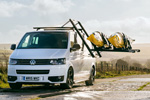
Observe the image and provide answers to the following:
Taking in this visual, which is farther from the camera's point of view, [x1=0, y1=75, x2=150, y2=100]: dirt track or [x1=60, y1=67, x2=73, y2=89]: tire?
[x1=60, y1=67, x2=73, y2=89]: tire

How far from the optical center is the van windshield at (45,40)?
11.8 meters

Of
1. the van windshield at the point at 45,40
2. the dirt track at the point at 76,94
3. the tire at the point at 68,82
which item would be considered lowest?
the dirt track at the point at 76,94

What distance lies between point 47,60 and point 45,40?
140 centimetres

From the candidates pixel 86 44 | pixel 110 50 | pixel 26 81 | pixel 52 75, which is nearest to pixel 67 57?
pixel 52 75

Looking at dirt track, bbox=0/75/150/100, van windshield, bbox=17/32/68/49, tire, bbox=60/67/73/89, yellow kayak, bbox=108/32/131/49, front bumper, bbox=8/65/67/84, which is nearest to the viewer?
dirt track, bbox=0/75/150/100

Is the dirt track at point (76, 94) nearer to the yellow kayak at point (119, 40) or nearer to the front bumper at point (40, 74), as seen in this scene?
the front bumper at point (40, 74)

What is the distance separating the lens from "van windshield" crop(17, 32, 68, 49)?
11.8m

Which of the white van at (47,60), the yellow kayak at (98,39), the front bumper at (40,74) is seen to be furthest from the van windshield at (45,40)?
the yellow kayak at (98,39)

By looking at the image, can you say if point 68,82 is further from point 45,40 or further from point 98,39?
point 98,39

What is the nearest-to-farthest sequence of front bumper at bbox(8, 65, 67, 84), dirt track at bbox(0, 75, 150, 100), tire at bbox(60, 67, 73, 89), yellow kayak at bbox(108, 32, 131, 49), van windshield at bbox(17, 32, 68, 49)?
dirt track at bbox(0, 75, 150, 100), front bumper at bbox(8, 65, 67, 84), tire at bbox(60, 67, 73, 89), van windshield at bbox(17, 32, 68, 49), yellow kayak at bbox(108, 32, 131, 49)

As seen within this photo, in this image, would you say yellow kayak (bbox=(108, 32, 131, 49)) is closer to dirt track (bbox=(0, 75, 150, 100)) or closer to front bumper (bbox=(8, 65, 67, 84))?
dirt track (bbox=(0, 75, 150, 100))

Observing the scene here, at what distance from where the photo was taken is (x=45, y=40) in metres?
12.1

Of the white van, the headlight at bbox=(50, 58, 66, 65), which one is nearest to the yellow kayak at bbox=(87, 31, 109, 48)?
the white van

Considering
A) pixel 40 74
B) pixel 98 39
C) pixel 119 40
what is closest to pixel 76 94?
pixel 40 74
